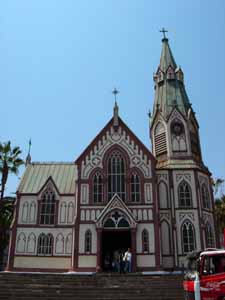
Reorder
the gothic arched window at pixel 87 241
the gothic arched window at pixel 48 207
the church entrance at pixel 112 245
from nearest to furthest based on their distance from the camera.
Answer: the gothic arched window at pixel 87 241 < the church entrance at pixel 112 245 < the gothic arched window at pixel 48 207

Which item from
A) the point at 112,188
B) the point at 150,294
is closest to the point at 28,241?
the point at 112,188

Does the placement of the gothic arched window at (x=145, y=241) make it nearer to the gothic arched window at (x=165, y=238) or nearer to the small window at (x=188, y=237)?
the gothic arched window at (x=165, y=238)

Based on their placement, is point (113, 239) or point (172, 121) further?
point (172, 121)

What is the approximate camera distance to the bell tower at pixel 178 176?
32.4 meters

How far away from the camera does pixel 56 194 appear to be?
36.0 m

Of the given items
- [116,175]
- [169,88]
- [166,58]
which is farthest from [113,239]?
[166,58]

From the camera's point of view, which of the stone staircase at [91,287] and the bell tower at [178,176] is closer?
the stone staircase at [91,287]

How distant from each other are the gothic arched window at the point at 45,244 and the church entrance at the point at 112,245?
5.45 m

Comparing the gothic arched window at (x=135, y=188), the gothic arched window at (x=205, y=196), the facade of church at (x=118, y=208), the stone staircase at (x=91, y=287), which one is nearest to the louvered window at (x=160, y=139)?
the facade of church at (x=118, y=208)

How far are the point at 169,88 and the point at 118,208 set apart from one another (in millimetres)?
18515

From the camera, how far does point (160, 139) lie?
Answer: 39.0 metres

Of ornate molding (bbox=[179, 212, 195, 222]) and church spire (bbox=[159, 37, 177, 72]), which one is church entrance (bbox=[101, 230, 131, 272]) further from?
church spire (bbox=[159, 37, 177, 72])

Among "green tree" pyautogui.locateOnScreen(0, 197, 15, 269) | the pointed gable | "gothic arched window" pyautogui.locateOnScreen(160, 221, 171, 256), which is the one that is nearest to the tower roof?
the pointed gable

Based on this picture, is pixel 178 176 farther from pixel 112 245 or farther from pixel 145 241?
pixel 112 245
